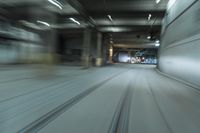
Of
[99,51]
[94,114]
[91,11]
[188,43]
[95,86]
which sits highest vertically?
[91,11]

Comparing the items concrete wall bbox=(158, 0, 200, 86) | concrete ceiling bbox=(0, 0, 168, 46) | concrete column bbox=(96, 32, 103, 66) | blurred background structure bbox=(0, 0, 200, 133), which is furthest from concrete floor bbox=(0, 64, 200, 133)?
concrete column bbox=(96, 32, 103, 66)

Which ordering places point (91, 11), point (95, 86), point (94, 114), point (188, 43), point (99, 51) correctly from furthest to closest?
1. point (99, 51)
2. point (91, 11)
3. point (188, 43)
4. point (95, 86)
5. point (94, 114)

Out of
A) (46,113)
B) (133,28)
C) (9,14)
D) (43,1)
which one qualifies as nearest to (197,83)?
(46,113)

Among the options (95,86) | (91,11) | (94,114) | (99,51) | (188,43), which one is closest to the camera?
(94,114)

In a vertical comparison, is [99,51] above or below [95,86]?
above

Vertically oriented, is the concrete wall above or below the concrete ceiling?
below

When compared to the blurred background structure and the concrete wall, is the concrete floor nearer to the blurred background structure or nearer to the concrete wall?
the blurred background structure

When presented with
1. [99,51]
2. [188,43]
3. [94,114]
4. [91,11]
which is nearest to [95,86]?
[94,114]

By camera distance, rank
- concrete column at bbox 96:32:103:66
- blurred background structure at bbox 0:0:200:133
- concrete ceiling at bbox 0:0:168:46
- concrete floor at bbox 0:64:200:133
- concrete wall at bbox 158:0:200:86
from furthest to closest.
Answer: concrete column at bbox 96:32:103:66 < concrete ceiling at bbox 0:0:168:46 < concrete wall at bbox 158:0:200:86 < blurred background structure at bbox 0:0:200:133 < concrete floor at bbox 0:64:200:133

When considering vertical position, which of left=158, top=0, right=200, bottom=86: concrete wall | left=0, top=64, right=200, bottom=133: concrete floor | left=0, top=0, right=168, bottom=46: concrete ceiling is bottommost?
left=0, top=64, right=200, bottom=133: concrete floor

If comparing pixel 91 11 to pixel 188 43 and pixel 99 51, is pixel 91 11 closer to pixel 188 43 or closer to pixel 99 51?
pixel 99 51

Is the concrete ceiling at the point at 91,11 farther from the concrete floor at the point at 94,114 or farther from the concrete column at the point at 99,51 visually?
the concrete floor at the point at 94,114

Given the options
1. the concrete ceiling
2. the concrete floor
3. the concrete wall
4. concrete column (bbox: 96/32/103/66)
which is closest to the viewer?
the concrete floor

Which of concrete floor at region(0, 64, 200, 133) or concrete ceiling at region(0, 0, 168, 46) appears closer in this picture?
concrete floor at region(0, 64, 200, 133)
